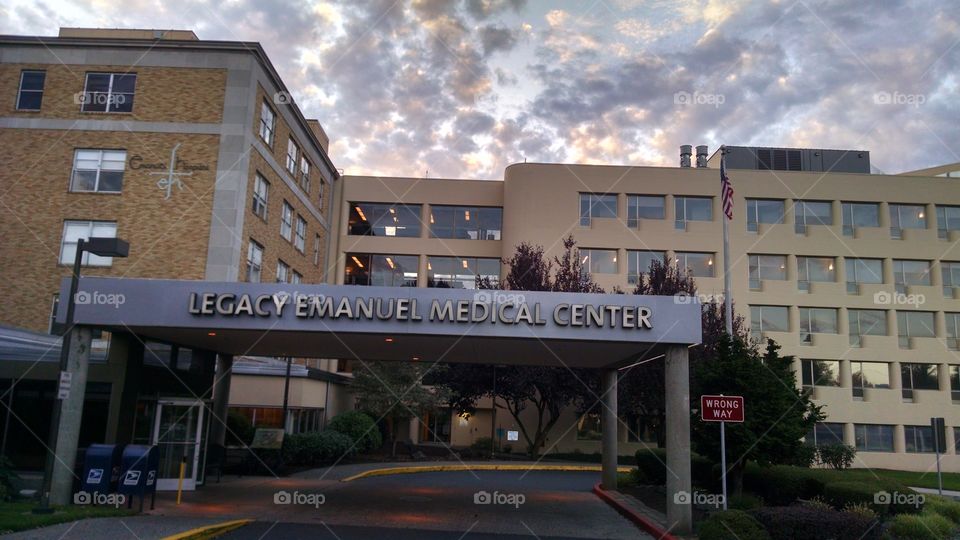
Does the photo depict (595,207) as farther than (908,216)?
No

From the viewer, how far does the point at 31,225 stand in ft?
94.5

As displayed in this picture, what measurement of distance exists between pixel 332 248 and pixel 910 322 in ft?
116

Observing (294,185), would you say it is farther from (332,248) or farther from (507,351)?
(507,351)

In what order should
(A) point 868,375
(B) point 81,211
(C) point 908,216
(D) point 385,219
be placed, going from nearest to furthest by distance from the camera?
(B) point 81,211
(A) point 868,375
(C) point 908,216
(D) point 385,219

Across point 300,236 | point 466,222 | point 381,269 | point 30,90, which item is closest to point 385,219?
point 381,269

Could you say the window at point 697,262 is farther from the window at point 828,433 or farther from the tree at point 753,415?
the tree at point 753,415

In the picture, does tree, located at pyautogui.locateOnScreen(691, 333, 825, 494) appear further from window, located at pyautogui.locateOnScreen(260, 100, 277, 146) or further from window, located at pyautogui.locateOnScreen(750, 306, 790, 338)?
window, located at pyautogui.locateOnScreen(750, 306, 790, 338)

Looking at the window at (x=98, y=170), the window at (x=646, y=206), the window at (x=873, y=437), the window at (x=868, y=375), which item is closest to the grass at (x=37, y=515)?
the window at (x=98, y=170)

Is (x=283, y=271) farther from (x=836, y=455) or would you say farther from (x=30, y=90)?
(x=836, y=455)

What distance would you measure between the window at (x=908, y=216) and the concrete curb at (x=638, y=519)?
112ft

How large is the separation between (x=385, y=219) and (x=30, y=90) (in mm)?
22769

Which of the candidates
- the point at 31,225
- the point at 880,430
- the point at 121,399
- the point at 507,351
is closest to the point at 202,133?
the point at 31,225

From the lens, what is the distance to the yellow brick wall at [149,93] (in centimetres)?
2967

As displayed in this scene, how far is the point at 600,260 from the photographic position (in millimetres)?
45656
